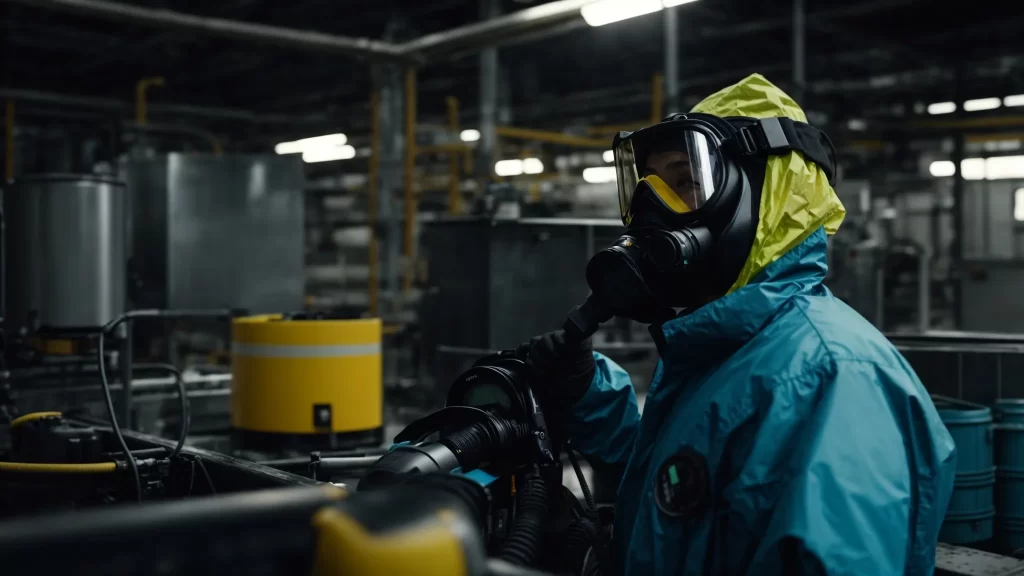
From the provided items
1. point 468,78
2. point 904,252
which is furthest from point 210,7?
point 904,252

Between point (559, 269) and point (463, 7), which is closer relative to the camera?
point (559, 269)

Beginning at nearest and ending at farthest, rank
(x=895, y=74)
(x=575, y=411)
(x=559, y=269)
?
(x=575, y=411) < (x=559, y=269) < (x=895, y=74)

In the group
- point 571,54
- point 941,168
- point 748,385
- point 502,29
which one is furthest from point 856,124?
point 748,385

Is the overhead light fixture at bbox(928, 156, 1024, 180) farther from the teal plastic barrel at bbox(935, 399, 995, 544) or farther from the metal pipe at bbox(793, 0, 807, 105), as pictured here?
the teal plastic barrel at bbox(935, 399, 995, 544)

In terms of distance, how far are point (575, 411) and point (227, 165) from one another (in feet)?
19.7

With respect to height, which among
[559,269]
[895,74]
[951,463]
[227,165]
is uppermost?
[895,74]

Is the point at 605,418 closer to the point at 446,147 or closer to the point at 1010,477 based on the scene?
the point at 1010,477

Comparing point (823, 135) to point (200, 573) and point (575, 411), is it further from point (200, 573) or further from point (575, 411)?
point (200, 573)

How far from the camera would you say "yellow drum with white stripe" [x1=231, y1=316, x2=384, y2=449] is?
4.01 m

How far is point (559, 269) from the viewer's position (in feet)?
18.4

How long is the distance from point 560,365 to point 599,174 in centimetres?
1049

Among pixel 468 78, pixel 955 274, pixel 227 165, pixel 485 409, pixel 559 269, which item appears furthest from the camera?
pixel 468 78

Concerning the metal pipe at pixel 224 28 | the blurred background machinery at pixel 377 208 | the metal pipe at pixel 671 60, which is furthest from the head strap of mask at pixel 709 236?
the metal pipe at pixel 671 60

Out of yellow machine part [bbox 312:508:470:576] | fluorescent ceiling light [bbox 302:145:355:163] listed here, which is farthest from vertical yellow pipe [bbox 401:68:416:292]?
yellow machine part [bbox 312:508:470:576]
